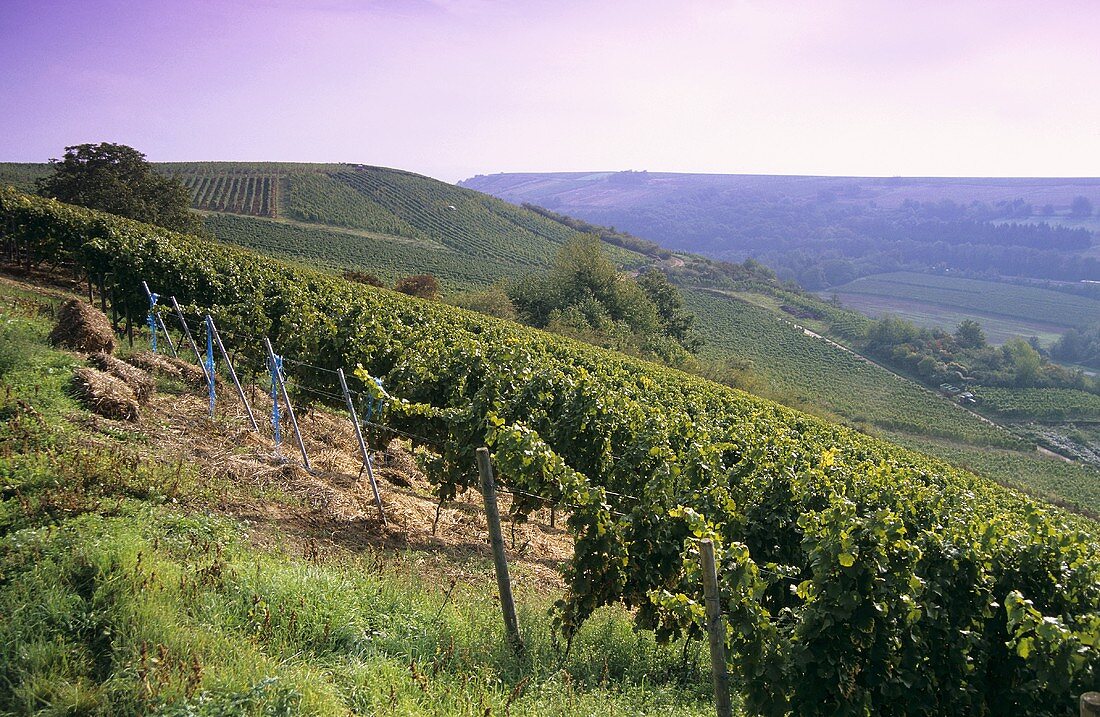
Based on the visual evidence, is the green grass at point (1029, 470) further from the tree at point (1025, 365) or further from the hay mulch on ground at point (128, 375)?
the hay mulch on ground at point (128, 375)

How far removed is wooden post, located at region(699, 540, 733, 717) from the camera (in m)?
3.88

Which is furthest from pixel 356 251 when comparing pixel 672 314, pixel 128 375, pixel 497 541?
pixel 497 541

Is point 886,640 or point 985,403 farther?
point 985,403

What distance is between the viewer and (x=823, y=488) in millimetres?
6223

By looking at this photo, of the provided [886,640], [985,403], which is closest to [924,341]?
[985,403]

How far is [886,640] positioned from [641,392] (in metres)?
9.97

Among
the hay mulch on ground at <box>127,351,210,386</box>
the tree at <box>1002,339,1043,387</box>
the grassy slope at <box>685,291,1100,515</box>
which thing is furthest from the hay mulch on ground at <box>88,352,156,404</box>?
the tree at <box>1002,339,1043,387</box>

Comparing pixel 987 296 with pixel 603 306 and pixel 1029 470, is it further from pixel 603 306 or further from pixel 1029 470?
pixel 603 306

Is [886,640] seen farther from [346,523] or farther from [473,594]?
[346,523]

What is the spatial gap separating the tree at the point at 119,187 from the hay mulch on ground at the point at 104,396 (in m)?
29.2

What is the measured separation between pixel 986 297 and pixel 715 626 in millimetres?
175113

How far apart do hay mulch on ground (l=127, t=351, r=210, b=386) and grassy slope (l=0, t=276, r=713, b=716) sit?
409 centimetres

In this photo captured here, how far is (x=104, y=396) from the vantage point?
773cm

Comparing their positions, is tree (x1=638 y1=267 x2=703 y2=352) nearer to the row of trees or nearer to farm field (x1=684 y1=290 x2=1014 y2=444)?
farm field (x1=684 y1=290 x2=1014 y2=444)
